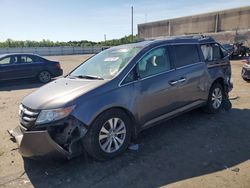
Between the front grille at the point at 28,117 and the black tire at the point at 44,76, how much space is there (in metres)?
9.31

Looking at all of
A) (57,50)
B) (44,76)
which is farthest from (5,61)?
(57,50)

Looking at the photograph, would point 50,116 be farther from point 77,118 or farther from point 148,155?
point 148,155

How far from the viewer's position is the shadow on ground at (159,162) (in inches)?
141

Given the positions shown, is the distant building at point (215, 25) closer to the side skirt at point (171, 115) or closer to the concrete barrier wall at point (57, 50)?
the concrete barrier wall at point (57, 50)

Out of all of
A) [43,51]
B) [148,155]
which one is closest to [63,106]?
[148,155]

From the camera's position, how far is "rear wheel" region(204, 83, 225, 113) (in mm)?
5996

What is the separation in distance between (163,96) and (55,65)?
9891 mm

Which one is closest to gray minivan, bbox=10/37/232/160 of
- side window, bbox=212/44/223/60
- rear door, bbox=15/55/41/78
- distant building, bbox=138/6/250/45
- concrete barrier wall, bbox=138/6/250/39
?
side window, bbox=212/44/223/60

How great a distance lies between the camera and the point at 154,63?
4766mm

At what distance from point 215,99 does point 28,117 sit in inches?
164

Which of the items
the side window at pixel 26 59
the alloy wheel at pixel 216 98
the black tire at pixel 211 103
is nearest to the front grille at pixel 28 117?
the black tire at pixel 211 103

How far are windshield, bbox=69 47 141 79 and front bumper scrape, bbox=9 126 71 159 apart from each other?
1376 millimetres

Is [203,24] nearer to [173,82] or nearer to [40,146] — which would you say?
[173,82]

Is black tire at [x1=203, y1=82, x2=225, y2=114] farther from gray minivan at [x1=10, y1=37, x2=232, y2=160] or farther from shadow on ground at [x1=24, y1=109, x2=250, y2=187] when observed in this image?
shadow on ground at [x1=24, y1=109, x2=250, y2=187]
